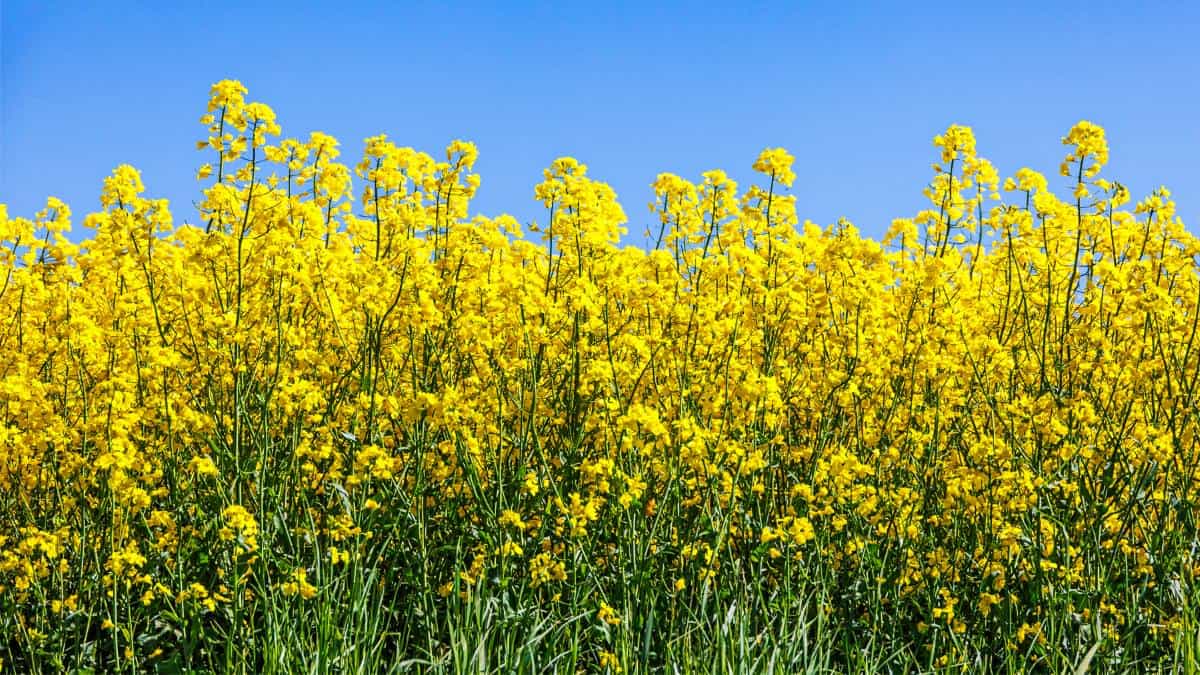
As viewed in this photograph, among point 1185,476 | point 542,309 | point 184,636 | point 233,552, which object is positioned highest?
point 542,309

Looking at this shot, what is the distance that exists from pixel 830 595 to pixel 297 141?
2840 millimetres

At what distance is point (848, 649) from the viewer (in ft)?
15.5

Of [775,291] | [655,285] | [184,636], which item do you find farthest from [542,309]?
[184,636]

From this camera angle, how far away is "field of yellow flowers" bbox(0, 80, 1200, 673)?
4.66 meters

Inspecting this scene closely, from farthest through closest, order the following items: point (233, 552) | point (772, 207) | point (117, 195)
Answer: point (772, 207) → point (117, 195) → point (233, 552)

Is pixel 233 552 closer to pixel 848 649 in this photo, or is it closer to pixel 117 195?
pixel 117 195

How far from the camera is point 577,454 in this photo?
16.6 ft

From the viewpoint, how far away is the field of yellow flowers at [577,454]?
15.3 feet

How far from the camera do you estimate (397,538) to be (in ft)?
16.3

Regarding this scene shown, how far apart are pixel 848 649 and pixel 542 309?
1722 millimetres

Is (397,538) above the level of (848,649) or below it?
above

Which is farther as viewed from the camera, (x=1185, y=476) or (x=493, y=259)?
(x=493, y=259)

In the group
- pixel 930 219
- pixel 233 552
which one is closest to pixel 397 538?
pixel 233 552

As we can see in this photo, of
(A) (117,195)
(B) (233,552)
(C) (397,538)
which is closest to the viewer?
(B) (233,552)
